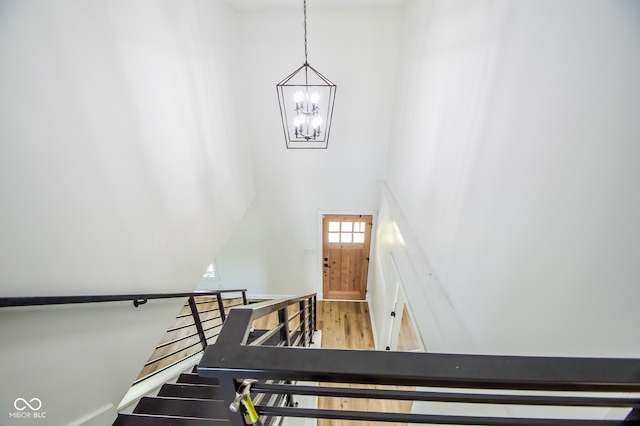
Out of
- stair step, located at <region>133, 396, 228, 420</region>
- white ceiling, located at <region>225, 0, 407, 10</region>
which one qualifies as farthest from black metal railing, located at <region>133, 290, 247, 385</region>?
white ceiling, located at <region>225, 0, 407, 10</region>

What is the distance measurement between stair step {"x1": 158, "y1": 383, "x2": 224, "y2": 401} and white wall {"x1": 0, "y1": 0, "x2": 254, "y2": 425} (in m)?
0.54

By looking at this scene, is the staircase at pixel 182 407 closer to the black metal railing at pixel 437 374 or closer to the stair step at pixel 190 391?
the stair step at pixel 190 391

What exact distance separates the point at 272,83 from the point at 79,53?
2819 millimetres

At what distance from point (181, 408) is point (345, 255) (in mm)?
3928

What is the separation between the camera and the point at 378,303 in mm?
4625

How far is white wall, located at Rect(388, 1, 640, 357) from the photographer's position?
2.71ft

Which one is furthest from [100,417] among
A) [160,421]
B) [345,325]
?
[345,325]

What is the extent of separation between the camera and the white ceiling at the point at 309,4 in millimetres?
3445

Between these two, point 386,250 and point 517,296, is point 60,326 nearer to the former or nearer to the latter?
point 517,296

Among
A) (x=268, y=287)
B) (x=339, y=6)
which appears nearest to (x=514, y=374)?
(x=339, y=6)

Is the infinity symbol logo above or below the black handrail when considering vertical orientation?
below

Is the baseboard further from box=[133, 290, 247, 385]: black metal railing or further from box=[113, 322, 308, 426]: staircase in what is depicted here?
box=[133, 290, 247, 385]: black metal railing

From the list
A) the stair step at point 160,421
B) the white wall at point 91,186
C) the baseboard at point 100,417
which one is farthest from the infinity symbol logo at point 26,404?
the stair step at point 160,421

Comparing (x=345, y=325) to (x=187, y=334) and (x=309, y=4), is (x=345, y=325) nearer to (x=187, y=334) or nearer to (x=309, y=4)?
(x=187, y=334)
